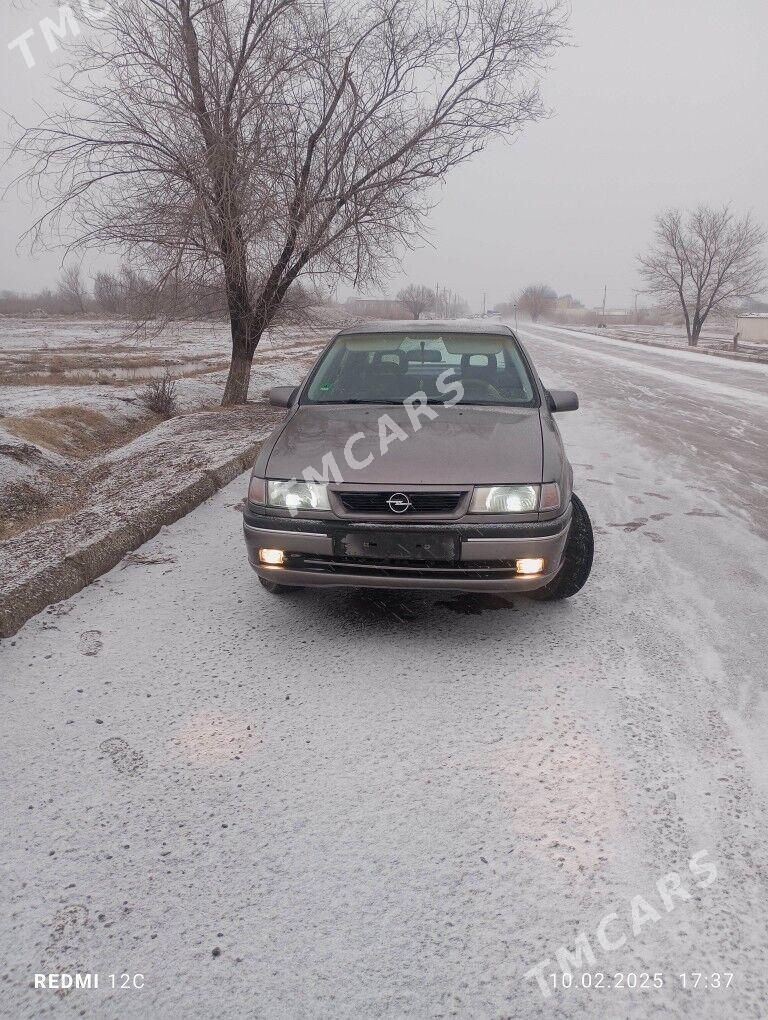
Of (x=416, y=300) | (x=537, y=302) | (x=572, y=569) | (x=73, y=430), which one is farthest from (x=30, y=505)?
(x=537, y=302)

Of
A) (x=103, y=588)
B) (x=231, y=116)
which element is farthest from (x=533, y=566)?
(x=231, y=116)

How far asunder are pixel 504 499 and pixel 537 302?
149378mm

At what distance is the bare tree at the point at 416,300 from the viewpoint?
252ft

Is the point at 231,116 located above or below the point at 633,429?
above

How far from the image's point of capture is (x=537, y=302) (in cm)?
14100

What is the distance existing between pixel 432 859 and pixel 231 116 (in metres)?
8.68

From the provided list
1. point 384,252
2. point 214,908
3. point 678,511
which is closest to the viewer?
point 214,908

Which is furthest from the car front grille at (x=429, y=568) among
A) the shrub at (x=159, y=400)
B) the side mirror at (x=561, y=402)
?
the shrub at (x=159, y=400)

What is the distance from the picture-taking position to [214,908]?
5.57ft

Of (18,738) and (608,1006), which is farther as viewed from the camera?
(18,738)

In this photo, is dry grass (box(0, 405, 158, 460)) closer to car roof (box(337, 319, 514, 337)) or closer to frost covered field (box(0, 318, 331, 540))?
frost covered field (box(0, 318, 331, 540))

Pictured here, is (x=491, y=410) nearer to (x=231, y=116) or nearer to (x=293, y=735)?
(x=293, y=735)

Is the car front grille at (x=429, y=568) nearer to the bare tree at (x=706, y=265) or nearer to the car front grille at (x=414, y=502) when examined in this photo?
the car front grille at (x=414, y=502)

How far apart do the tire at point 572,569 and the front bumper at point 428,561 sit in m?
0.36
